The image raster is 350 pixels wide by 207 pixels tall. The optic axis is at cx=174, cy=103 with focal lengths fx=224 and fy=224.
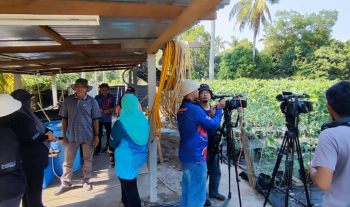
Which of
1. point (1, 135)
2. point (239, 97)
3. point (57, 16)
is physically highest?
point (57, 16)

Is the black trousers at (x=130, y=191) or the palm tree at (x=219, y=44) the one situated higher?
the palm tree at (x=219, y=44)

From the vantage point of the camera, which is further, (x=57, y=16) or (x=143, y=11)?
(x=143, y=11)

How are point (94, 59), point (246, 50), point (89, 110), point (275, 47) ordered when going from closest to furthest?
point (89, 110) < point (94, 59) < point (246, 50) < point (275, 47)

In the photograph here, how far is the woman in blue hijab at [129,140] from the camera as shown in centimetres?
226

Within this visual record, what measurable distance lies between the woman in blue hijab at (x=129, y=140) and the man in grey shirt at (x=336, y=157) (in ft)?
5.07

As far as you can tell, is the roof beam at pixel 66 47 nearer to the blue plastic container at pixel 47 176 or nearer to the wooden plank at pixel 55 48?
the wooden plank at pixel 55 48

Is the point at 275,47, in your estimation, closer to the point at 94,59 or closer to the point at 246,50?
the point at 246,50

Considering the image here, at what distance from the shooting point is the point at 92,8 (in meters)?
1.63

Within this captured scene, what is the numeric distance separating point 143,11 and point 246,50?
943 inches

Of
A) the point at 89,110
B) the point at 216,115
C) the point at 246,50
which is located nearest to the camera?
the point at 216,115

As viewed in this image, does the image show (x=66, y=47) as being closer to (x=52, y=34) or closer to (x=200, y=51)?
(x=52, y=34)

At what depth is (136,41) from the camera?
2.92 meters

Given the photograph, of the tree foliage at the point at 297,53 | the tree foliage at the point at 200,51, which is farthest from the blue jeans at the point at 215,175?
the tree foliage at the point at 200,51

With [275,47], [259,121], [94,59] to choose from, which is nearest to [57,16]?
[94,59]
